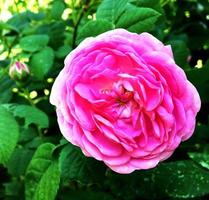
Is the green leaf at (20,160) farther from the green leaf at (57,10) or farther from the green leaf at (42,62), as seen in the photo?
the green leaf at (57,10)

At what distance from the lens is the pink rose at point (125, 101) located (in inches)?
28.6

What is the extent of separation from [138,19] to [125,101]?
0.20 meters

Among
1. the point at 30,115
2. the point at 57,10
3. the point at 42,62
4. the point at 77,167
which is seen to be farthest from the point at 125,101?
the point at 57,10

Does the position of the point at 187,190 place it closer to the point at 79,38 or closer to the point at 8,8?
the point at 79,38

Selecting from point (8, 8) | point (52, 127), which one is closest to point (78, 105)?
point (52, 127)

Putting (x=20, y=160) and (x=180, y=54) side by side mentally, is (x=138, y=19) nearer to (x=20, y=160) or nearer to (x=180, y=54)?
(x=180, y=54)

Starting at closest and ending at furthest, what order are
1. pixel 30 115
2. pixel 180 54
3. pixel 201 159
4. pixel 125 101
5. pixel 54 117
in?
1. pixel 125 101
2. pixel 201 159
3. pixel 30 115
4. pixel 180 54
5. pixel 54 117

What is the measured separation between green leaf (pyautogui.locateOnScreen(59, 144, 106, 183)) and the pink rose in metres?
0.11

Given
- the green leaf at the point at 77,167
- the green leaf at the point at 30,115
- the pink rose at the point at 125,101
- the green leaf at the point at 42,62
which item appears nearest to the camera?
the pink rose at the point at 125,101

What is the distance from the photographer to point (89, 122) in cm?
74

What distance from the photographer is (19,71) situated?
1.05 m

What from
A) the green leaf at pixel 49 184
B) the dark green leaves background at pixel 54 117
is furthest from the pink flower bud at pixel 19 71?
the green leaf at pixel 49 184

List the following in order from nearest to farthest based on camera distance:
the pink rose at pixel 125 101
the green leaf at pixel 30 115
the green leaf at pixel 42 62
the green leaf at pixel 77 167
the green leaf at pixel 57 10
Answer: the pink rose at pixel 125 101, the green leaf at pixel 77 167, the green leaf at pixel 30 115, the green leaf at pixel 42 62, the green leaf at pixel 57 10

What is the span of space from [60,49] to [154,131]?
52cm
